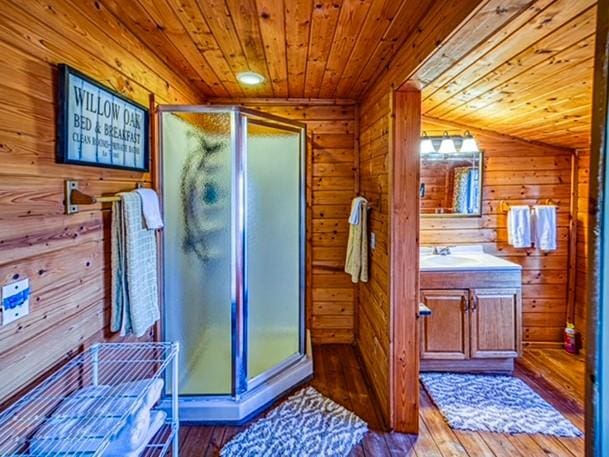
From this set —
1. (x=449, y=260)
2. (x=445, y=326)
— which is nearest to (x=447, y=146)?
(x=449, y=260)

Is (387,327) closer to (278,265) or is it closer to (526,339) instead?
(278,265)

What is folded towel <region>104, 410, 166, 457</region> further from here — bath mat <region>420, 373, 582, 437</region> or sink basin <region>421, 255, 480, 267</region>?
sink basin <region>421, 255, 480, 267</region>

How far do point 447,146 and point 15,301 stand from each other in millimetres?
3201

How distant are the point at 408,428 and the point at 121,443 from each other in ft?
5.37

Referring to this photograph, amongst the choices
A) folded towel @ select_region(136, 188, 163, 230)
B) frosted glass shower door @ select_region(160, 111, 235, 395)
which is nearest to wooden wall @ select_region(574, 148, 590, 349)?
frosted glass shower door @ select_region(160, 111, 235, 395)

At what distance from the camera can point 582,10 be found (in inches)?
54.6

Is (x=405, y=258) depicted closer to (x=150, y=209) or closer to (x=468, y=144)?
(x=150, y=209)

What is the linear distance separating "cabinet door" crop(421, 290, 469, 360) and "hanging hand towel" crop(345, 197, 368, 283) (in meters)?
0.50

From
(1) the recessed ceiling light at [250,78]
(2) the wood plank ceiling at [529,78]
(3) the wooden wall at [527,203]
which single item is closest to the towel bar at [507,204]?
(3) the wooden wall at [527,203]

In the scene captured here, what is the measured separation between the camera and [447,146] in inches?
134

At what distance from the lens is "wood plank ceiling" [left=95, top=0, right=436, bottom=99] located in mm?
1697

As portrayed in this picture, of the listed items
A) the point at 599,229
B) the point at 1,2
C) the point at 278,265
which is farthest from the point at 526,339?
the point at 1,2

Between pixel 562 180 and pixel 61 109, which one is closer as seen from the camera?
pixel 61 109

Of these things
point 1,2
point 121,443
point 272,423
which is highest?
point 1,2
